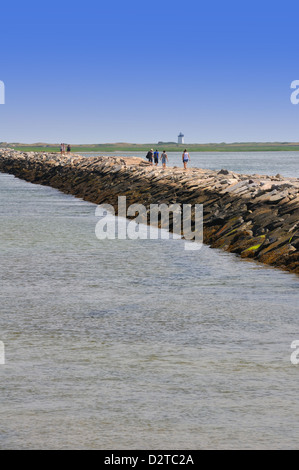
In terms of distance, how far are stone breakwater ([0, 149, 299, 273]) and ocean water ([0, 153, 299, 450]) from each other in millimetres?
1207

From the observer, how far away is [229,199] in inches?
1043

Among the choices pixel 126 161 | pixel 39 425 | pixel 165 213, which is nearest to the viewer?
pixel 39 425

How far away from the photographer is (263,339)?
9781 mm

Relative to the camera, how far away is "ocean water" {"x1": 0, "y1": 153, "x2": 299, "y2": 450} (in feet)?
21.7

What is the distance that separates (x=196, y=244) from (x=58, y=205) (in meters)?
16.6

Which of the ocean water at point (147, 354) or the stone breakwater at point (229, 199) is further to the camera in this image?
the stone breakwater at point (229, 199)

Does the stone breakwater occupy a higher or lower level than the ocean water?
higher

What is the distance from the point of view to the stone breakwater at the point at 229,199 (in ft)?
58.8

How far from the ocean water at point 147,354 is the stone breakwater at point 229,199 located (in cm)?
121

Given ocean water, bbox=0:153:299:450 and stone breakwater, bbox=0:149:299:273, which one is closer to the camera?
ocean water, bbox=0:153:299:450

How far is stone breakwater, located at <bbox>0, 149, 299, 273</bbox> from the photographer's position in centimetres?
1792

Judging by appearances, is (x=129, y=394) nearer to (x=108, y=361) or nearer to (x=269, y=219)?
(x=108, y=361)

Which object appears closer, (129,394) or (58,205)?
(129,394)
